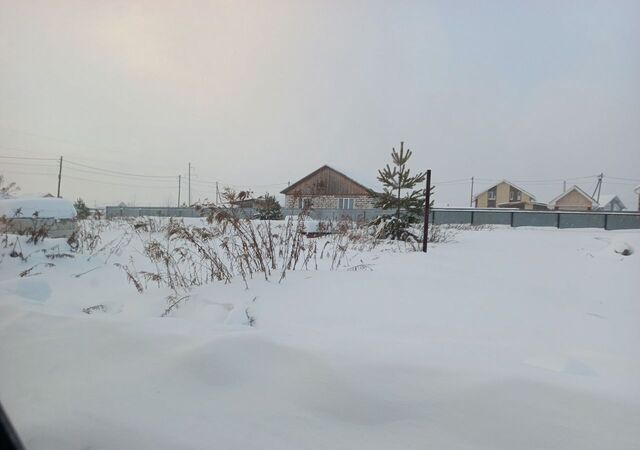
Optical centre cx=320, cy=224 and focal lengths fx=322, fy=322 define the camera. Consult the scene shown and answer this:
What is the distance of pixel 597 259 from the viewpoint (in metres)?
5.42

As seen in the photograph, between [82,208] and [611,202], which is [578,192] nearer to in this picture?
[611,202]

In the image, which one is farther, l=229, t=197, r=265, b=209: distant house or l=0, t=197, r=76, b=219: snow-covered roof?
l=0, t=197, r=76, b=219: snow-covered roof

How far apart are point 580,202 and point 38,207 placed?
4955 centimetres

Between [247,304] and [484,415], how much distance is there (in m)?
1.62

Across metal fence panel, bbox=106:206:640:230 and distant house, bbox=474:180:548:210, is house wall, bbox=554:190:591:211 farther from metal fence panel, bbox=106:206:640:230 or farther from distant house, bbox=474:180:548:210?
metal fence panel, bbox=106:206:640:230

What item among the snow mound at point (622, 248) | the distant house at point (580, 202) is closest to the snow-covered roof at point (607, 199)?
the distant house at point (580, 202)

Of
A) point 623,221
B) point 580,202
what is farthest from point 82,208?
point 580,202

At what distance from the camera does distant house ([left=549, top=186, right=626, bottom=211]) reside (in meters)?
38.1

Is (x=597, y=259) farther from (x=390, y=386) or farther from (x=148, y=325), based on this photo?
(x=148, y=325)

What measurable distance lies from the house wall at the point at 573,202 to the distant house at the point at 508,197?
217 cm

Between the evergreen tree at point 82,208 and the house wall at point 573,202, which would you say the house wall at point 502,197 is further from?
the evergreen tree at point 82,208

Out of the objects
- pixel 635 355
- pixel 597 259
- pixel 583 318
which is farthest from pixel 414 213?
pixel 635 355

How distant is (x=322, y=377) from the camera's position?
1.20 metres

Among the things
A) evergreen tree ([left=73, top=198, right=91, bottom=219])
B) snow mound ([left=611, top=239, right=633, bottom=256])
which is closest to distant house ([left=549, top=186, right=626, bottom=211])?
snow mound ([left=611, top=239, right=633, bottom=256])
